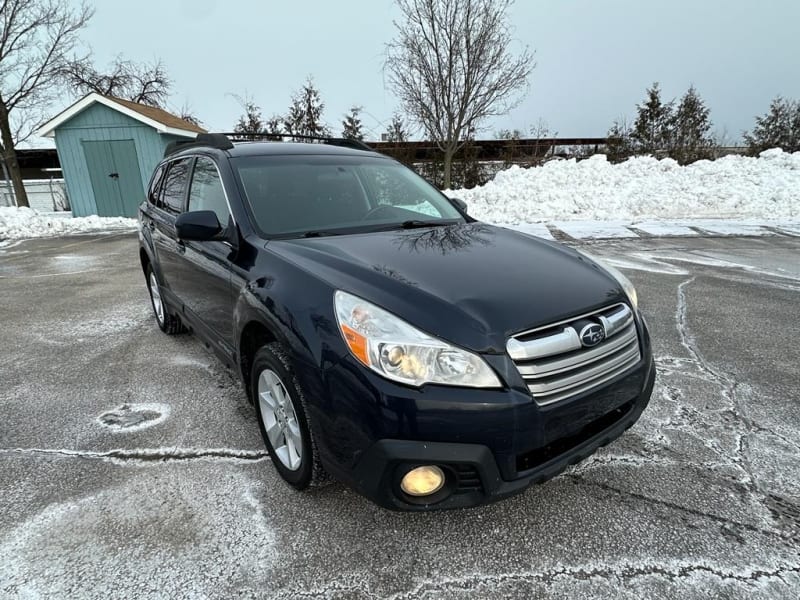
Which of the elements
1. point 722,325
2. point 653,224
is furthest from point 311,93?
point 722,325

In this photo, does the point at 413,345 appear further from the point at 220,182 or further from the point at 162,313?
the point at 162,313

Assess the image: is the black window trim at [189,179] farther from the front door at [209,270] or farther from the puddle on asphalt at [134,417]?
the puddle on asphalt at [134,417]

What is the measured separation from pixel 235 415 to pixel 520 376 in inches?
82.0

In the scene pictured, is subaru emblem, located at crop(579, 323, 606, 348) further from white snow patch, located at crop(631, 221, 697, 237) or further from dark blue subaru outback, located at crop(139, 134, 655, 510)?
white snow patch, located at crop(631, 221, 697, 237)

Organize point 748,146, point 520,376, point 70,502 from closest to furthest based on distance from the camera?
point 520,376, point 70,502, point 748,146

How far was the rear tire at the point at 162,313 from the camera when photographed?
14.4ft

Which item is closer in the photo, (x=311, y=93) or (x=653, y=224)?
(x=653, y=224)

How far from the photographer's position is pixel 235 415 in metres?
3.04

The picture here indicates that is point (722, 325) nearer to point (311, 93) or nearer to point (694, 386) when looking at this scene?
point (694, 386)

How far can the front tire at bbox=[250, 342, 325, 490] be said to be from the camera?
2.02 metres

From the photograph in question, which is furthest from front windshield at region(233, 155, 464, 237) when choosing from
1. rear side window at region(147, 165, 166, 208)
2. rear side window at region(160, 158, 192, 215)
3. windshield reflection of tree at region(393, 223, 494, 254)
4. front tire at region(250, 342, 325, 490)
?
rear side window at region(147, 165, 166, 208)

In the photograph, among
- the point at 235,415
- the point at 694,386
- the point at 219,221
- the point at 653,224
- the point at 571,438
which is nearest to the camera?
the point at 571,438

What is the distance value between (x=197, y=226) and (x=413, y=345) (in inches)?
60.5

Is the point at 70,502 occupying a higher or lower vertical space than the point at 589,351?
lower
